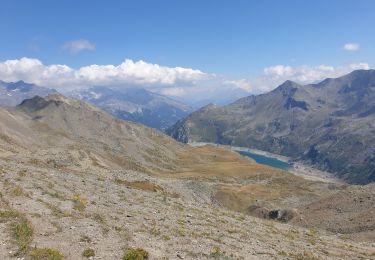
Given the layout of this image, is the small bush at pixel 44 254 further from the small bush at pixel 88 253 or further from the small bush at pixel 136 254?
the small bush at pixel 136 254

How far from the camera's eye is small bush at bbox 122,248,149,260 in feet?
89.7

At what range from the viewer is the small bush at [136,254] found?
89.7 feet

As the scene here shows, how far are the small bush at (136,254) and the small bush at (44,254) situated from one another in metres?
4.08

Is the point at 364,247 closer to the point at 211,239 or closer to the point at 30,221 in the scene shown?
the point at 211,239

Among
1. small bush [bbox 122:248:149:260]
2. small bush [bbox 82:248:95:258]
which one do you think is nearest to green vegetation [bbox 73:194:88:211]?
small bush [bbox 82:248:95:258]

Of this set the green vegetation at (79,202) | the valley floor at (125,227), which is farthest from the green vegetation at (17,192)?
the green vegetation at (79,202)

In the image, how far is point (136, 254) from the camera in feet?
90.5

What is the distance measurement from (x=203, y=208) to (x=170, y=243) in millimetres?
24589

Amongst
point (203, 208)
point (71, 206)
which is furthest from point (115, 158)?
point (71, 206)

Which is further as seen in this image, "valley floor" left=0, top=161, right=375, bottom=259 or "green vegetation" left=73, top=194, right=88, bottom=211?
"green vegetation" left=73, top=194, right=88, bottom=211

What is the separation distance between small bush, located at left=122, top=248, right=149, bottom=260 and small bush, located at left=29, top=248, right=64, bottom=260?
4080 millimetres

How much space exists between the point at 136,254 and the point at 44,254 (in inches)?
223

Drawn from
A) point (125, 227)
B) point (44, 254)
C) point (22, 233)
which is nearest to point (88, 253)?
point (44, 254)

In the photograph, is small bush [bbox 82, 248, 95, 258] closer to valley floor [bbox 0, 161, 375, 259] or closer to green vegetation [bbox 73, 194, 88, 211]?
valley floor [bbox 0, 161, 375, 259]
